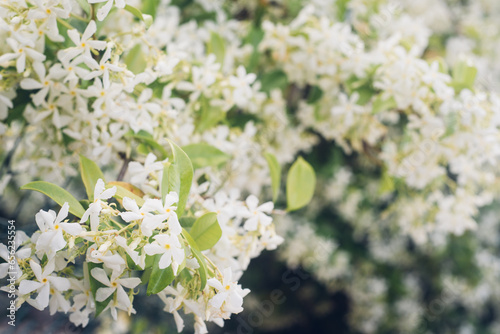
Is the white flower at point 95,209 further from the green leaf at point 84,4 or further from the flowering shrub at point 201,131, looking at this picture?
the green leaf at point 84,4

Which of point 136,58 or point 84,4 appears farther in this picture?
point 136,58

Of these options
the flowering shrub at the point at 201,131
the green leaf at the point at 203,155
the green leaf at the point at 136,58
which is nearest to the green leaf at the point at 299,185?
the flowering shrub at the point at 201,131

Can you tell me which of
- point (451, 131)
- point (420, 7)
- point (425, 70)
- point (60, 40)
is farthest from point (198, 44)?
point (420, 7)

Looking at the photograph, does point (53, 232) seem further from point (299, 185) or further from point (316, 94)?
point (316, 94)

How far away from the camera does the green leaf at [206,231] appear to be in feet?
2.11

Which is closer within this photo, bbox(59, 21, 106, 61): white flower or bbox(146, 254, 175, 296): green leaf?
bbox(146, 254, 175, 296): green leaf

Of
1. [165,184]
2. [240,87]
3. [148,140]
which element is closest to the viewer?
[165,184]

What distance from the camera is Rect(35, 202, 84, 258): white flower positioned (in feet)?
1.80

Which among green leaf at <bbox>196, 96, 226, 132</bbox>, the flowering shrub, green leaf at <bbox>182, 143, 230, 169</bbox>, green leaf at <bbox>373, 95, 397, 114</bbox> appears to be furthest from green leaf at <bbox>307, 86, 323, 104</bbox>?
green leaf at <bbox>182, 143, 230, 169</bbox>

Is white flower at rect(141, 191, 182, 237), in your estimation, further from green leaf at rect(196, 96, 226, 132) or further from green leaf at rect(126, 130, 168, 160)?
green leaf at rect(196, 96, 226, 132)

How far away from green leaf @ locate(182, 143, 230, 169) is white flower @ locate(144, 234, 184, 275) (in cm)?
31

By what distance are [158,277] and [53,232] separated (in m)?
0.16

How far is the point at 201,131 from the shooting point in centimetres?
99

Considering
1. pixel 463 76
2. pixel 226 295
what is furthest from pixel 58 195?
pixel 463 76
